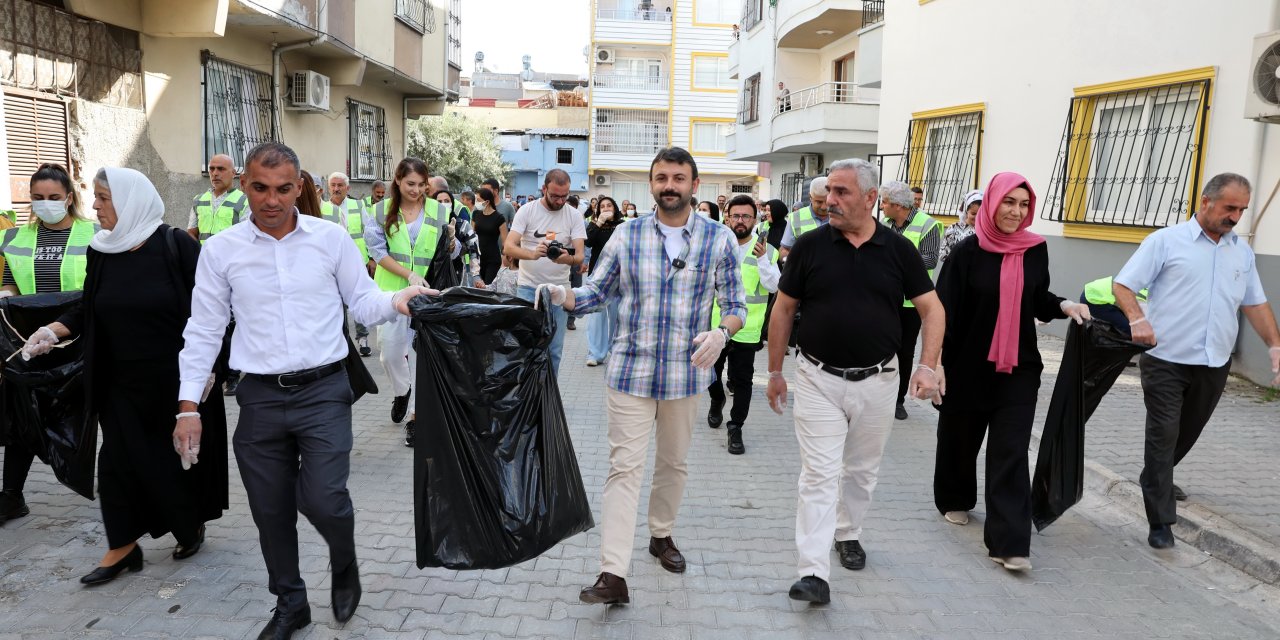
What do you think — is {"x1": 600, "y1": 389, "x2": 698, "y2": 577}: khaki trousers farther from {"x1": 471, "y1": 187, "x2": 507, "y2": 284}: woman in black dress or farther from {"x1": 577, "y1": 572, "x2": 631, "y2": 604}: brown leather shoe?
{"x1": 471, "y1": 187, "x2": 507, "y2": 284}: woman in black dress

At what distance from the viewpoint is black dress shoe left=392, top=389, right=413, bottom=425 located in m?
7.55

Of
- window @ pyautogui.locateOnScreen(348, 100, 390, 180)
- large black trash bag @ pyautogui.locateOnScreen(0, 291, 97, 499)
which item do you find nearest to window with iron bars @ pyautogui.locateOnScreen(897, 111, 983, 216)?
window @ pyautogui.locateOnScreen(348, 100, 390, 180)

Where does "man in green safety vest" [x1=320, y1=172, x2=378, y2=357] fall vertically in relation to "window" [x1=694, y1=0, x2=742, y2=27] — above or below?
below

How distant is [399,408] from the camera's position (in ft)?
25.0

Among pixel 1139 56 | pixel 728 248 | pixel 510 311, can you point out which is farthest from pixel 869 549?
pixel 1139 56

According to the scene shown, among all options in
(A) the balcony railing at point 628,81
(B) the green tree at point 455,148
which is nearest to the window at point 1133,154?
(B) the green tree at point 455,148

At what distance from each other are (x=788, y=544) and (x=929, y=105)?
12.6m

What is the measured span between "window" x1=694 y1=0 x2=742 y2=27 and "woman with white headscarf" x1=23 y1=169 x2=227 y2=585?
4661cm

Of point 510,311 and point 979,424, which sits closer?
point 510,311

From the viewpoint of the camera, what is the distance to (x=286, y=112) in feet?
49.3

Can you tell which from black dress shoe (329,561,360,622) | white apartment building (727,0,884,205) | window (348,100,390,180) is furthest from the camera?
white apartment building (727,0,884,205)

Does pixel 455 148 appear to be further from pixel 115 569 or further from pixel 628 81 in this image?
pixel 115 569

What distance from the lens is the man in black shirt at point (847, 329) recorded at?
4395 millimetres

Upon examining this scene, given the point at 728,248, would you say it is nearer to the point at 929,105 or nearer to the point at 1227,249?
the point at 1227,249
